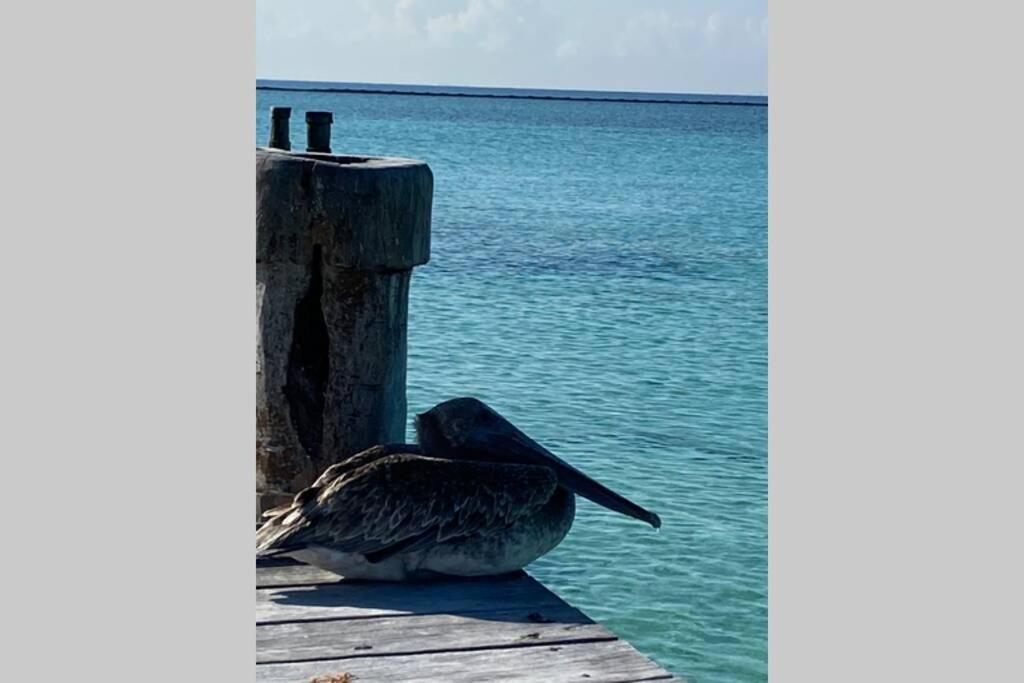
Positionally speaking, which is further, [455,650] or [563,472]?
[563,472]

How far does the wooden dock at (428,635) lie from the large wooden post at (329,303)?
1.95 ft

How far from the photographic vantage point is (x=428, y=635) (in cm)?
469

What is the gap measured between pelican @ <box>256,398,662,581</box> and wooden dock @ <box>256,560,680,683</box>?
7cm

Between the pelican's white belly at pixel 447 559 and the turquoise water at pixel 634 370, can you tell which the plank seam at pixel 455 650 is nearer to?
the pelican's white belly at pixel 447 559

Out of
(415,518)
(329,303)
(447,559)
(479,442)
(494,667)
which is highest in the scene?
(329,303)

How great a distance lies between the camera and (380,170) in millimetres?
5488

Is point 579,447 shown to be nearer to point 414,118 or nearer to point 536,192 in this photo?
point 536,192

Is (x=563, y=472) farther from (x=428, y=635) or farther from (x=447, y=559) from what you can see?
(x=428, y=635)

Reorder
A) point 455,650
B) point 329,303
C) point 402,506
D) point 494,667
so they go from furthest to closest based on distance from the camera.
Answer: point 329,303
point 402,506
point 455,650
point 494,667

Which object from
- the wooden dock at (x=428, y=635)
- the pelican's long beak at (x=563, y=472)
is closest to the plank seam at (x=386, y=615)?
the wooden dock at (x=428, y=635)

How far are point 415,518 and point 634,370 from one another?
31.6 feet

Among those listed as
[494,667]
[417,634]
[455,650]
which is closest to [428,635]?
[417,634]

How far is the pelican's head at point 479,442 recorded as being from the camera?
579 centimetres

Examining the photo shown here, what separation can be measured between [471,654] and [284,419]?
1.47 metres
